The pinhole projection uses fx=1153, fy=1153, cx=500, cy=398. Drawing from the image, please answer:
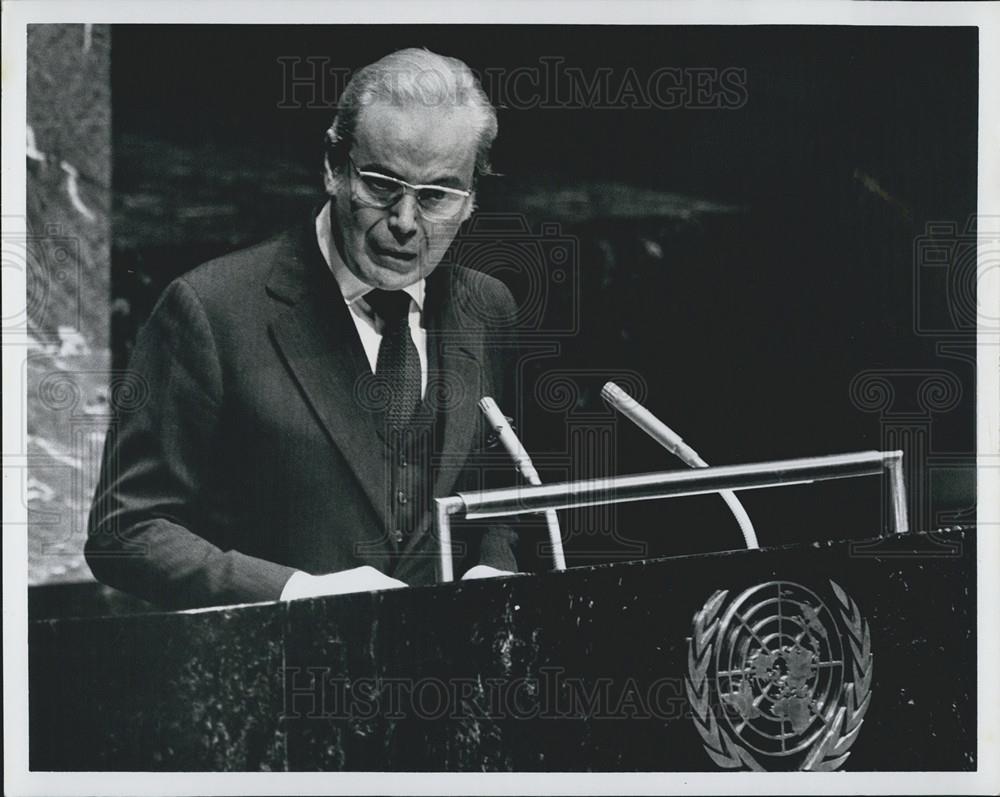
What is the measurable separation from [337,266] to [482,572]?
0.88m

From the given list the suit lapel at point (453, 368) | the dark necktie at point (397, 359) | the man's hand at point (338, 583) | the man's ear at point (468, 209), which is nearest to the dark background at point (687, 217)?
the man's ear at point (468, 209)

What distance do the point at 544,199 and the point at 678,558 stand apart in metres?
1.00

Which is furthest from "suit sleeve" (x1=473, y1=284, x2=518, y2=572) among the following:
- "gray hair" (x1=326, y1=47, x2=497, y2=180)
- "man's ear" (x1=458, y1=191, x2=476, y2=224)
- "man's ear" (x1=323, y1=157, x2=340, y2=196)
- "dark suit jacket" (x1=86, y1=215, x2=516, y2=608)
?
"man's ear" (x1=323, y1=157, x2=340, y2=196)

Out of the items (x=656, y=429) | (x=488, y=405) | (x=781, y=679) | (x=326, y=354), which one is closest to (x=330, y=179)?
(x=326, y=354)

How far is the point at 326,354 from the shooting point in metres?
2.99

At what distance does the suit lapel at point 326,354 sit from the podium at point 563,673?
1.35ft

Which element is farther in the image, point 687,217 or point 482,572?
point 687,217

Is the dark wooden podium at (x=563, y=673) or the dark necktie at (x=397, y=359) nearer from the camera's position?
the dark wooden podium at (x=563, y=673)

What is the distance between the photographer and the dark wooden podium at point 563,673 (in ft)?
9.09

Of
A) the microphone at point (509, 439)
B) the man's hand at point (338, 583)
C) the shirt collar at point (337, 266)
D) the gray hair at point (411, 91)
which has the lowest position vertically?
the man's hand at point (338, 583)

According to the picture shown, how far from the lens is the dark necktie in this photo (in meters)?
3.01

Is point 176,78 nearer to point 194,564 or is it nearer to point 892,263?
point 194,564

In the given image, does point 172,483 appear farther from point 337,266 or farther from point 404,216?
point 404,216

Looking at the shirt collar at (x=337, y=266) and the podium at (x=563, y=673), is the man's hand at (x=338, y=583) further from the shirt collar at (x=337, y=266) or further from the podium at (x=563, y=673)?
the shirt collar at (x=337, y=266)
